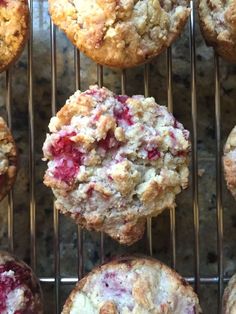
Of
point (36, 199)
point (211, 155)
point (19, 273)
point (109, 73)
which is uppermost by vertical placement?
point (109, 73)

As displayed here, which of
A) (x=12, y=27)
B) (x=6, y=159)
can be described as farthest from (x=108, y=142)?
(x=12, y=27)

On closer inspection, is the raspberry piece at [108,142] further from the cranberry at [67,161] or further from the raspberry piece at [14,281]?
the raspberry piece at [14,281]

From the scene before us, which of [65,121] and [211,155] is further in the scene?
[211,155]

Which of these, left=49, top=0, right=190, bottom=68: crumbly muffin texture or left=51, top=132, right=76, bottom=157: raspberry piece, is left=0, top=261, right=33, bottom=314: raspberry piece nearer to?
left=51, top=132, right=76, bottom=157: raspberry piece

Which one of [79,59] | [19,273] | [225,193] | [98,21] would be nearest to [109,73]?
[79,59]

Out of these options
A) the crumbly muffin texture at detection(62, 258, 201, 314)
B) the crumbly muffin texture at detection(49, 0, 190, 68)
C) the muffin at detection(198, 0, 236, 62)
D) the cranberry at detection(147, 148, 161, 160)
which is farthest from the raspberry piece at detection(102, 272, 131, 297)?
the muffin at detection(198, 0, 236, 62)

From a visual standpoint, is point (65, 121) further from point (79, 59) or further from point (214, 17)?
point (214, 17)

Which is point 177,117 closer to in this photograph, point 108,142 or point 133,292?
Result: point 108,142
